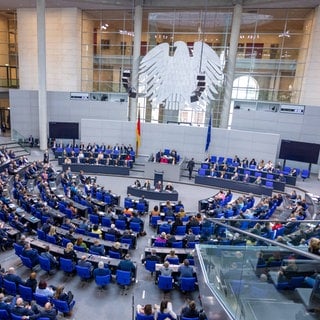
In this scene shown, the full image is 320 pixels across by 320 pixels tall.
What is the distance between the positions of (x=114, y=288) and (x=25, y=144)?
66.8ft

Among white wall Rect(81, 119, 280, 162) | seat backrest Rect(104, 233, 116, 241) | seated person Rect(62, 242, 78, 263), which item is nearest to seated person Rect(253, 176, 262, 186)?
white wall Rect(81, 119, 280, 162)

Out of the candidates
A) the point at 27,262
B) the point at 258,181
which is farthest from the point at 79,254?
the point at 258,181

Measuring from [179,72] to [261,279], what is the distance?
21060 millimetres

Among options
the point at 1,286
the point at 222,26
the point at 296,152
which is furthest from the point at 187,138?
the point at 1,286

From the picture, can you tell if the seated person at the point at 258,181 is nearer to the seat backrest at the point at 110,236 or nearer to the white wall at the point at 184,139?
the white wall at the point at 184,139

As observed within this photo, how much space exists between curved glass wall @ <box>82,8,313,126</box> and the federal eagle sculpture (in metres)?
0.78

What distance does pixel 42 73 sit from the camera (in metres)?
23.3

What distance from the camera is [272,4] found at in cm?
2223

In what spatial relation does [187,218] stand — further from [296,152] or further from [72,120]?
[72,120]

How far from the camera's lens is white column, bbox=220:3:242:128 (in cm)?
2289

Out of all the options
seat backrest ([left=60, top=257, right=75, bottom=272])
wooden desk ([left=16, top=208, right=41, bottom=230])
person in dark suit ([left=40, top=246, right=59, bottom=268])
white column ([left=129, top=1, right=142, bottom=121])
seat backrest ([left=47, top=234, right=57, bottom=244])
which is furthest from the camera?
white column ([left=129, top=1, right=142, bottom=121])

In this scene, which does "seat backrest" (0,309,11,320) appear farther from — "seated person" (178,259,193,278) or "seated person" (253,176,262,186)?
"seated person" (253,176,262,186)

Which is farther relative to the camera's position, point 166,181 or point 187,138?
point 187,138

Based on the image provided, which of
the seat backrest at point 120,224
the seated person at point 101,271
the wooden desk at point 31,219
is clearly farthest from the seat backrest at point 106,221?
the seated person at point 101,271
